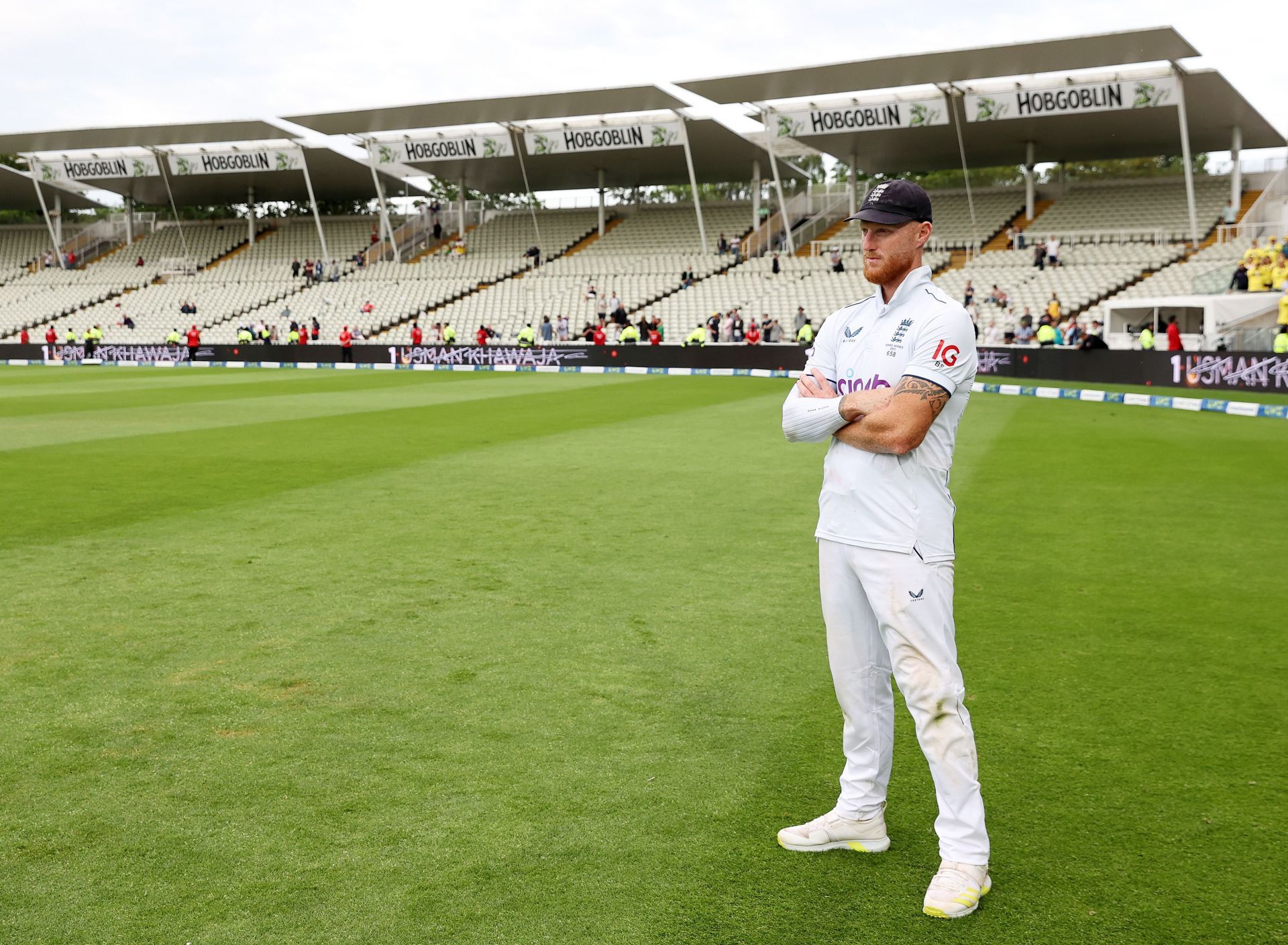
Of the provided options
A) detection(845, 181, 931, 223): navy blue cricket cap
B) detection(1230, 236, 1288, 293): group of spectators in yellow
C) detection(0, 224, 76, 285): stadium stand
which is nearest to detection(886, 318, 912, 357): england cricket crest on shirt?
detection(845, 181, 931, 223): navy blue cricket cap

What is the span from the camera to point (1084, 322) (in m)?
35.3

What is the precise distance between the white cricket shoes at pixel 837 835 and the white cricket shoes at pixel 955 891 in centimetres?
34

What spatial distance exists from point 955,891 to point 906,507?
3.80 ft

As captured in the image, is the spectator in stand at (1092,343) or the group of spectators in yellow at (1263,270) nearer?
the spectator in stand at (1092,343)

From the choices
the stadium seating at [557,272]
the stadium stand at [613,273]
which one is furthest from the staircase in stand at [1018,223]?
the stadium stand at [613,273]

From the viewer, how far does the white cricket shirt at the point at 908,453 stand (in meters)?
3.40

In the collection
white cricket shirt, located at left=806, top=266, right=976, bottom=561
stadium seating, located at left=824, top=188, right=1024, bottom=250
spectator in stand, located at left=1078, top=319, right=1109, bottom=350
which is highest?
stadium seating, located at left=824, top=188, right=1024, bottom=250

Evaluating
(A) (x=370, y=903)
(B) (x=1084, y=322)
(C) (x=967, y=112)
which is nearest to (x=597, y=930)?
(A) (x=370, y=903)

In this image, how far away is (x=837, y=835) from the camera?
3703mm

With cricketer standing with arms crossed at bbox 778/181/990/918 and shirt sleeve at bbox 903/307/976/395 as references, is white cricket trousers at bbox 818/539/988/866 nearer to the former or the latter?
cricketer standing with arms crossed at bbox 778/181/990/918

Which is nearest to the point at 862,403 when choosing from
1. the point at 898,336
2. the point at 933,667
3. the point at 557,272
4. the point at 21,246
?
the point at 898,336

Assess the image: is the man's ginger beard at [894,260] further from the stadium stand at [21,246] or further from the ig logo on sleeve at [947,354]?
the stadium stand at [21,246]

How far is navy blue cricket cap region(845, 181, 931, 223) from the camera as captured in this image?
3420 millimetres

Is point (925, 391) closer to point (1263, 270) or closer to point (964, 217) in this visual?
point (1263, 270)
